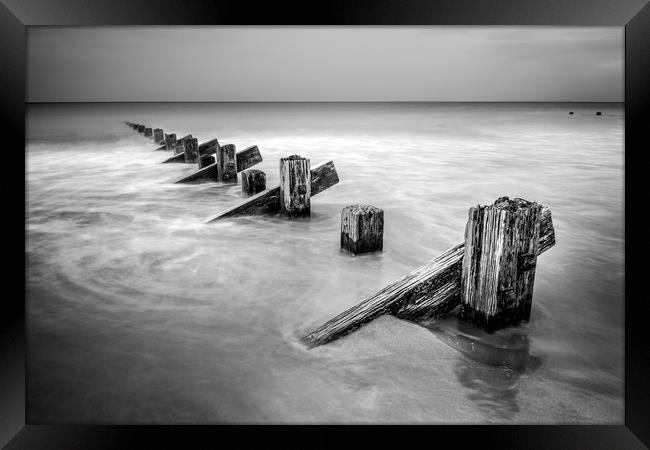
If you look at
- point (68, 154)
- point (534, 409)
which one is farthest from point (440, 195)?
point (68, 154)

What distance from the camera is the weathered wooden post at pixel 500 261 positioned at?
2.91 metres

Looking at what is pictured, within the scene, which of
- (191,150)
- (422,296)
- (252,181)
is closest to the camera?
(422,296)

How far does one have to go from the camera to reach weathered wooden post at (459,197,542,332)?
2.91 m

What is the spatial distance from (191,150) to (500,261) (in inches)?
348

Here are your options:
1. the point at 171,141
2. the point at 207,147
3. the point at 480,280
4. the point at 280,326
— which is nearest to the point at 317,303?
the point at 280,326

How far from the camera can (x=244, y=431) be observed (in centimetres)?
229

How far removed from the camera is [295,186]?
580 centimetres

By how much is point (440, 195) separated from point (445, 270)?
5.10 metres

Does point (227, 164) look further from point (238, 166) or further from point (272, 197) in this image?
point (272, 197)

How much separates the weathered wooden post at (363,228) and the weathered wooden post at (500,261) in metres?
1.52

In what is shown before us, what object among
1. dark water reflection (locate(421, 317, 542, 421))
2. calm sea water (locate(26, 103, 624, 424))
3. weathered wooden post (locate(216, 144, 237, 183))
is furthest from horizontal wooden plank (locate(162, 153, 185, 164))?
dark water reflection (locate(421, 317, 542, 421))

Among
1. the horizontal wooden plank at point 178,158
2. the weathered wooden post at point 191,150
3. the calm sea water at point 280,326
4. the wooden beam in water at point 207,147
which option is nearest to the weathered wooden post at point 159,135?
the horizontal wooden plank at point 178,158

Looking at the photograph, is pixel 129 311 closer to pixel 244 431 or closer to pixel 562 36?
pixel 244 431

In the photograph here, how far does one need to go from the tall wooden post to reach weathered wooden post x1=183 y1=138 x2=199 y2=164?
5.42 m
